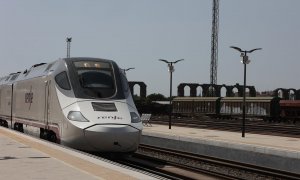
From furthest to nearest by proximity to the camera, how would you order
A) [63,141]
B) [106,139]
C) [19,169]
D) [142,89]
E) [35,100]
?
A: [142,89]
[35,100]
[63,141]
[106,139]
[19,169]

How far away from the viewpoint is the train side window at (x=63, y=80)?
15.5 m

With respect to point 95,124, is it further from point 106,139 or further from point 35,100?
point 35,100

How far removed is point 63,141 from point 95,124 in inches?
67.5

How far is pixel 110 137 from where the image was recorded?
1386 cm

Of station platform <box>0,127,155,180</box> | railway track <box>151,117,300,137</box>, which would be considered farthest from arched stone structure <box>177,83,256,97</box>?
station platform <box>0,127,155,180</box>

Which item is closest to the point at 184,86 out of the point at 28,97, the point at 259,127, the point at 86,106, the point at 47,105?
the point at 259,127

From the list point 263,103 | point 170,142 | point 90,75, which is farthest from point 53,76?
point 263,103

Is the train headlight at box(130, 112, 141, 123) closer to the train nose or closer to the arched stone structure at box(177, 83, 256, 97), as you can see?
the train nose

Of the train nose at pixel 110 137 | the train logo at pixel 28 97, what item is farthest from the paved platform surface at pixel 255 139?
the train logo at pixel 28 97

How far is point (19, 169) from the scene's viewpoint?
1023 centimetres

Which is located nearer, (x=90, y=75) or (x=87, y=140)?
(x=87, y=140)

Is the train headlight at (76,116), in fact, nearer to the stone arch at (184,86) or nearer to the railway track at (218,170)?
the railway track at (218,170)

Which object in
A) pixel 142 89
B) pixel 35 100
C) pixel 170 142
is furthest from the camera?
pixel 142 89

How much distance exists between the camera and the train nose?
13828 mm
